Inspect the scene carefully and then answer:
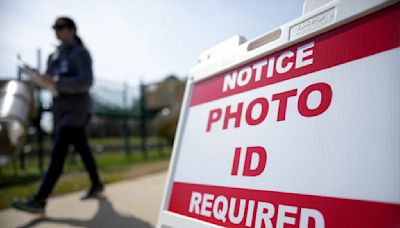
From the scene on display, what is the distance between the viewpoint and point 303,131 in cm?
86

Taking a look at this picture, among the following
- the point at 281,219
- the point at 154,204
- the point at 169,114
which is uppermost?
the point at 169,114

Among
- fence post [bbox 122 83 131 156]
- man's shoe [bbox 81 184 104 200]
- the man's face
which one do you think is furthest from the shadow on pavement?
fence post [bbox 122 83 131 156]

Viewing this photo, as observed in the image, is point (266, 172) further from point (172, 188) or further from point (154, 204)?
point (154, 204)

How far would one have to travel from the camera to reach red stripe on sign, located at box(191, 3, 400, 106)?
2.48ft

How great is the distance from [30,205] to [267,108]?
6.75 feet

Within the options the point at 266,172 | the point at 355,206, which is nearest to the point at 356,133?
the point at 355,206

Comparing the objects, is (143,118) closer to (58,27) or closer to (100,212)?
(58,27)

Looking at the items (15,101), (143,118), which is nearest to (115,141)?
(143,118)

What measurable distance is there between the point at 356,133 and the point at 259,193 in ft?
1.09

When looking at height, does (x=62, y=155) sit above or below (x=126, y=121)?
below

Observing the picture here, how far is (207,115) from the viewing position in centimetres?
125

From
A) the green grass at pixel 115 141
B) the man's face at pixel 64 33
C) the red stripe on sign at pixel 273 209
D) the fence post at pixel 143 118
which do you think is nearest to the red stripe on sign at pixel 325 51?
the red stripe on sign at pixel 273 209

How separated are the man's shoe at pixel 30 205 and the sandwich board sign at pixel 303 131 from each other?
1.51 meters

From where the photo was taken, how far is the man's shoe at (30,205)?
7.30ft
